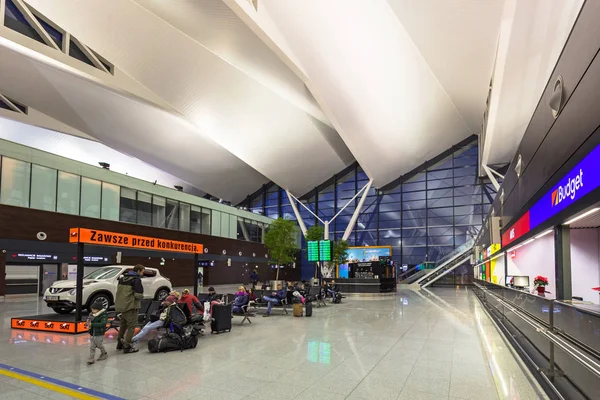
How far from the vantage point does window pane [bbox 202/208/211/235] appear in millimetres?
32656

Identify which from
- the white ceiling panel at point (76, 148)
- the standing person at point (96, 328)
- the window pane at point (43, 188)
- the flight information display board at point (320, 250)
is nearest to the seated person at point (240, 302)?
the standing person at point (96, 328)

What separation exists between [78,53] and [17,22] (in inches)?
170

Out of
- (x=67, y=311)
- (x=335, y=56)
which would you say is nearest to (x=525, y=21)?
(x=335, y=56)

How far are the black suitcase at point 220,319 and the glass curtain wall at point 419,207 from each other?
3180 centimetres

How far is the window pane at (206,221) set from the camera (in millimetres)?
32656

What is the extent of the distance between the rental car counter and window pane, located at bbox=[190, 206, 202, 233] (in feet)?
41.6

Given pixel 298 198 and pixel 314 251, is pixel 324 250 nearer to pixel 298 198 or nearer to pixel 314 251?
pixel 314 251

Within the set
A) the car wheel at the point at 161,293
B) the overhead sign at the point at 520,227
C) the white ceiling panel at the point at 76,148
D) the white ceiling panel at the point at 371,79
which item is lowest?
the car wheel at the point at 161,293

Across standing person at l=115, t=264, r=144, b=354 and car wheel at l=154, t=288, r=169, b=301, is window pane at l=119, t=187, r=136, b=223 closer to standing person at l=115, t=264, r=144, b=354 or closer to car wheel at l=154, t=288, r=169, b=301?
car wheel at l=154, t=288, r=169, b=301

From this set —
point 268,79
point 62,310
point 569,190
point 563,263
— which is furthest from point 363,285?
point 569,190

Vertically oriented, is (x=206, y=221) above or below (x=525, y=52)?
below

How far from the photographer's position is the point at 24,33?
22.1 meters

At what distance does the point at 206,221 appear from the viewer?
3294 cm

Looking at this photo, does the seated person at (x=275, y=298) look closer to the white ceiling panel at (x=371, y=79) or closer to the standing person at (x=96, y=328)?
the standing person at (x=96, y=328)
